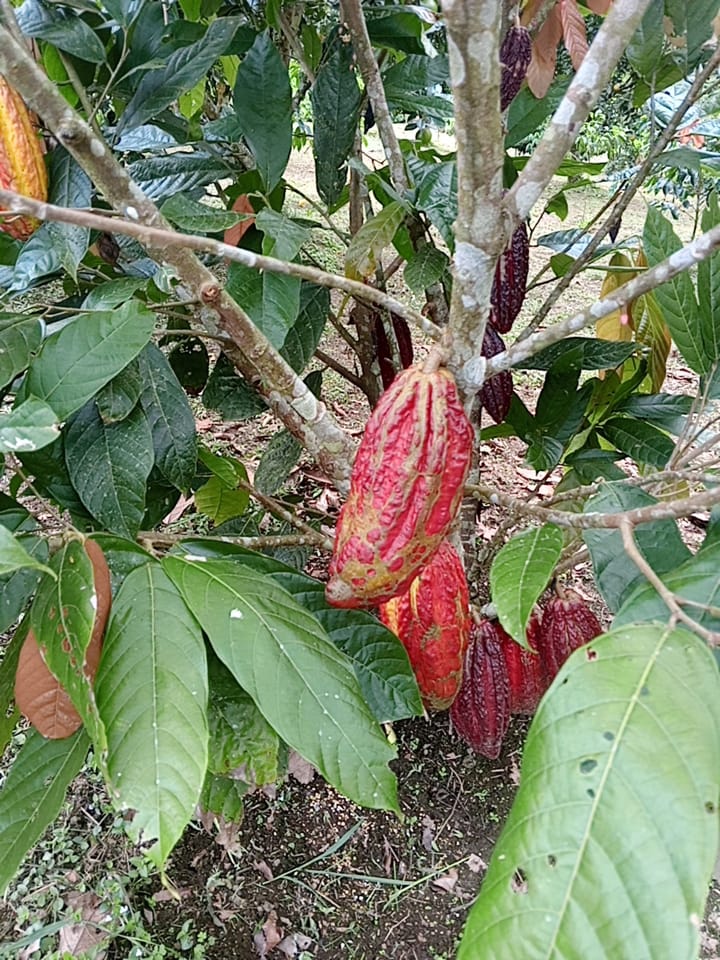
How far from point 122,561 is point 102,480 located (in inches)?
4.6

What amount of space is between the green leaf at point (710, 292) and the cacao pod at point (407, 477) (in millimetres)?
327

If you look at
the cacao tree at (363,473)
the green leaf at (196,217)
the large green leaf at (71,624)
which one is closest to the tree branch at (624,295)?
the cacao tree at (363,473)

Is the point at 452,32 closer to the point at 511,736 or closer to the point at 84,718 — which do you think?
the point at 84,718

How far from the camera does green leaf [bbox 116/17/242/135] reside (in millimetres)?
753

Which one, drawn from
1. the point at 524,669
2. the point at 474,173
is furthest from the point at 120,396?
the point at 524,669

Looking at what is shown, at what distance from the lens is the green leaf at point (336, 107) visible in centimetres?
85

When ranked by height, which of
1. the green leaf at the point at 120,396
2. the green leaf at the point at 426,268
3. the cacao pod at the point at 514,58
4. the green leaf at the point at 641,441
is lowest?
the green leaf at the point at 641,441

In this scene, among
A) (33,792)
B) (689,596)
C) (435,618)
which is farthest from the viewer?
(435,618)

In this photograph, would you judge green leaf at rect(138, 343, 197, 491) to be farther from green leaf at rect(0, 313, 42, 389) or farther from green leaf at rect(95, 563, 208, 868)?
green leaf at rect(95, 563, 208, 868)

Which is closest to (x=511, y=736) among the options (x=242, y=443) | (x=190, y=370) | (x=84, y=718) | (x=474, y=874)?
(x=474, y=874)

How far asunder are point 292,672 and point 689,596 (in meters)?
0.28

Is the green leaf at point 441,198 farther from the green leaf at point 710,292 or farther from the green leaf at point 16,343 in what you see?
the green leaf at point 16,343

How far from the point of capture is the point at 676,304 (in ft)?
2.50

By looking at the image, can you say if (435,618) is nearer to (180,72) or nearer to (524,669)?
(524,669)
